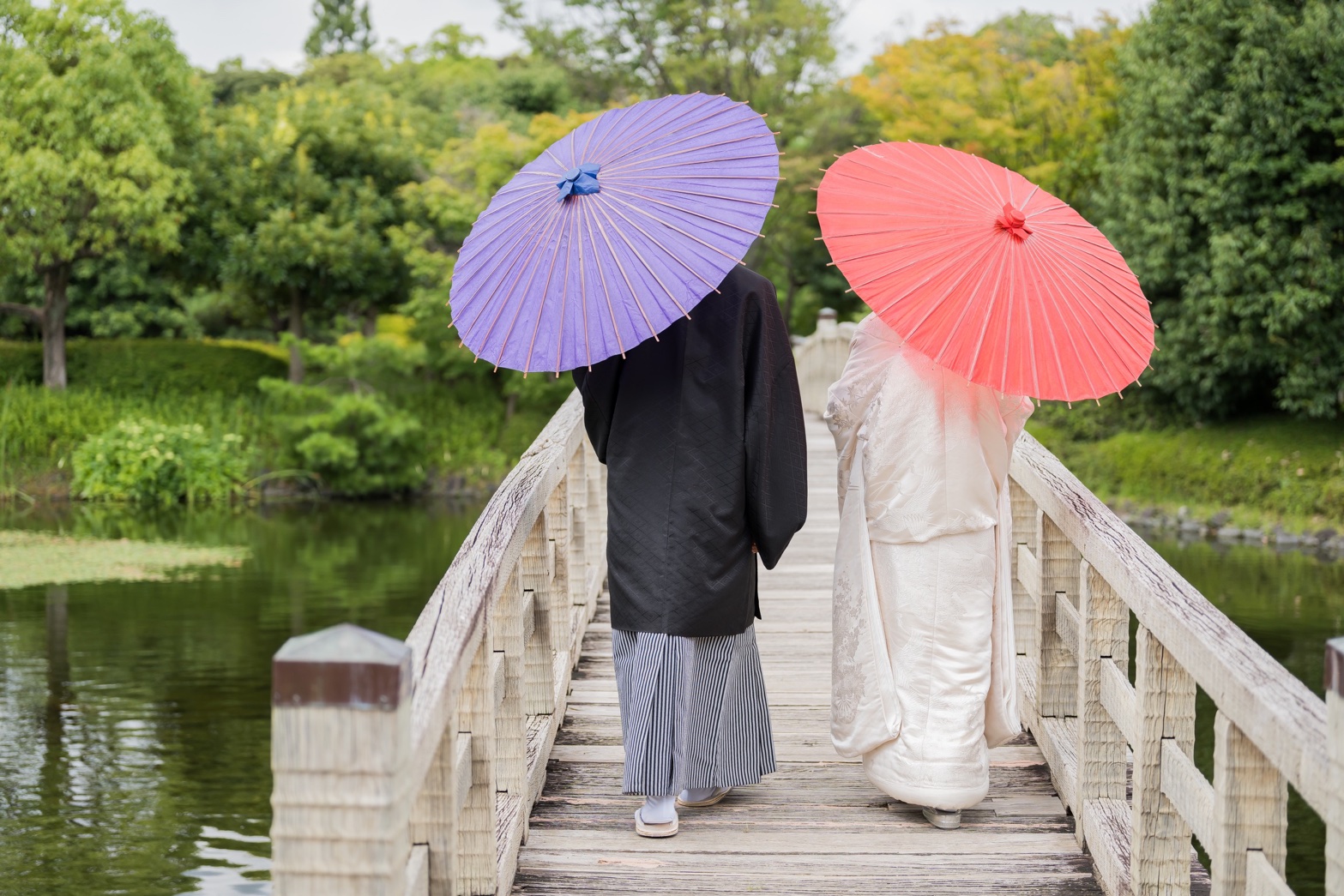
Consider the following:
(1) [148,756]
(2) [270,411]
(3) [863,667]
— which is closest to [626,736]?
(3) [863,667]

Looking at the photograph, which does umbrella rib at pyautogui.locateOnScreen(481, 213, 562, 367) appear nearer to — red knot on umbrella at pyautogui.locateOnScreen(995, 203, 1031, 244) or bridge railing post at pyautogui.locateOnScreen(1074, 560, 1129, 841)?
red knot on umbrella at pyautogui.locateOnScreen(995, 203, 1031, 244)

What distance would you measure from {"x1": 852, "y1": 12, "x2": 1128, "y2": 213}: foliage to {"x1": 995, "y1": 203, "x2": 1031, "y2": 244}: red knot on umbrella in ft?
52.6

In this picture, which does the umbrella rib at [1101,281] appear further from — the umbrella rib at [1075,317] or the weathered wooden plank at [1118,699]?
the weathered wooden plank at [1118,699]

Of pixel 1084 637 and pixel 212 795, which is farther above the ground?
pixel 1084 637

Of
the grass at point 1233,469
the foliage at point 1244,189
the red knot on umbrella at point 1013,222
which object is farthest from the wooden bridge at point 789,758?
the grass at point 1233,469

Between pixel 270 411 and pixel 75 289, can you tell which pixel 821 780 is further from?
pixel 75 289

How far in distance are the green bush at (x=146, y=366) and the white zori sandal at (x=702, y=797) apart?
62.5ft

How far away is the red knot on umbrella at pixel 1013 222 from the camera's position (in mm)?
2926

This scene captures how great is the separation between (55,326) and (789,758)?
19534mm

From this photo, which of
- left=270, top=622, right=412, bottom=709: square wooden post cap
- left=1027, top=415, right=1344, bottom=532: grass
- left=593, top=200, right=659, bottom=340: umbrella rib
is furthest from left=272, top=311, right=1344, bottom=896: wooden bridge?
left=1027, top=415, right=1344, bottom=532: grass

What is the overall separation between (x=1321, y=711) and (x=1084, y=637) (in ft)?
3.62

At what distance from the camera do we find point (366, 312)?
74.1 feet

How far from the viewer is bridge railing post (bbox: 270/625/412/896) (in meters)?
1.75

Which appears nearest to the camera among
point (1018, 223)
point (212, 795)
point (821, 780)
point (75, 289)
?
point (1018, 223)
